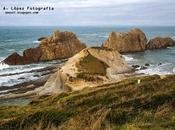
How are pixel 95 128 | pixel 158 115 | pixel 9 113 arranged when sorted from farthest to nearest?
pixel 9 113, pixel 158 115, pixel 95 128

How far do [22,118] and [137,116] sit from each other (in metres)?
4.61

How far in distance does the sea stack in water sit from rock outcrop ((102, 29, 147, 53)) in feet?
28.3

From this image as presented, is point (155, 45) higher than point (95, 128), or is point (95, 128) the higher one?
point (95, 128)

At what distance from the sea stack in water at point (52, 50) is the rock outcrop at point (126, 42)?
28.3 ft

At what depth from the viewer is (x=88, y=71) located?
47.9 metres

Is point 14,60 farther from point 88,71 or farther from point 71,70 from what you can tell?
point 88,71

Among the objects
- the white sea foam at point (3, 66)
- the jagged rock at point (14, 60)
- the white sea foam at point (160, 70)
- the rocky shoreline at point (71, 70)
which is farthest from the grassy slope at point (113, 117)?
the jagged rock at point (14, 60)

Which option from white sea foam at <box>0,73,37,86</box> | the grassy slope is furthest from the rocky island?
white sea foam at <box>0,73,37,86</box>

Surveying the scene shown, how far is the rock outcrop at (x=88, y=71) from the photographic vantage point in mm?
45844

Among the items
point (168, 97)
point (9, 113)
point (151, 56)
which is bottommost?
point (151, 56)

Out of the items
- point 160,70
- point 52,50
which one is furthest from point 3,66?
point 160,70

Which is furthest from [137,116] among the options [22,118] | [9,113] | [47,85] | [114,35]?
[114,35]

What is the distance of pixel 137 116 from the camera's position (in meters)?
14.0

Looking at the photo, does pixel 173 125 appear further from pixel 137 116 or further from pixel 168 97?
pixel 168 97
